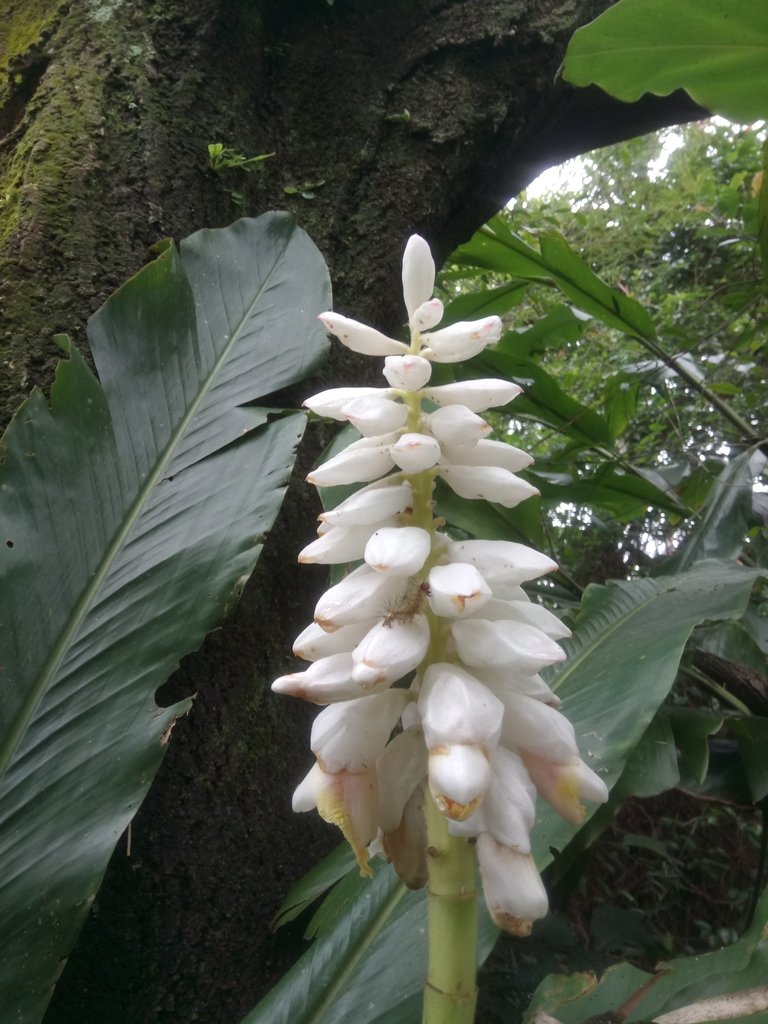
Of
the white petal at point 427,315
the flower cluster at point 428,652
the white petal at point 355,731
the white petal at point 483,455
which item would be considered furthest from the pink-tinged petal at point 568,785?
the white petal at point 427,315

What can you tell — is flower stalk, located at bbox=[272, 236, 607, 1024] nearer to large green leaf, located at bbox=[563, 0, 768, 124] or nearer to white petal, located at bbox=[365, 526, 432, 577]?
white petal, located at bbox=[365, 526, 432, 577]

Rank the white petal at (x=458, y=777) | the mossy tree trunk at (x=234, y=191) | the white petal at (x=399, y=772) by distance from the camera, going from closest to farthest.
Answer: the white petal at (x=458, y=777)
the white petal at (x=399, y=772)
the mossy tree trunk at (x=234, y=191)

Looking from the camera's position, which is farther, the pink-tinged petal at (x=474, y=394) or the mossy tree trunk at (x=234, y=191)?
the mossy tree trunk at (x=234, y=191)

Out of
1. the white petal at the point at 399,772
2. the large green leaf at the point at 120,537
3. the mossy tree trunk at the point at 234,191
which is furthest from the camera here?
the mossy tree trunk at the point at 234,191

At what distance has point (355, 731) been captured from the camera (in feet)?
1.69

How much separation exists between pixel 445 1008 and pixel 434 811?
11 cm

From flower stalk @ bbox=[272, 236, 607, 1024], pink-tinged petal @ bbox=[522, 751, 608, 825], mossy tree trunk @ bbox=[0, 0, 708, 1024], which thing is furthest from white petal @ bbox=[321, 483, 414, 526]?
mossy tree trunk @ bbox=[0, 0, 708, 1024]

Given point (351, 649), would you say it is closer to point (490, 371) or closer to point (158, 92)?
point (158, 92)

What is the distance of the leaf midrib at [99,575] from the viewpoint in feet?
2.45

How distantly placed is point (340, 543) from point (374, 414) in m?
0.10

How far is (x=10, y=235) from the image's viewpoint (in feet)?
3.66

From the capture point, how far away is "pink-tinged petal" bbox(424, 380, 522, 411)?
→ 1.84ft

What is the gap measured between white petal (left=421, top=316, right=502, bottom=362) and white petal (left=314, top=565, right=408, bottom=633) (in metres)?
0.19

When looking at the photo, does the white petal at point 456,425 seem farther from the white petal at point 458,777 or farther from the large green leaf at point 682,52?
the large green leaf at point 682,52
